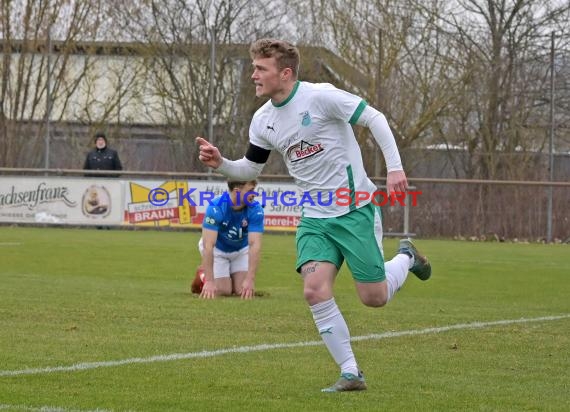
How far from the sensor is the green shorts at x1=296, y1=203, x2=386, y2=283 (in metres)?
6.40

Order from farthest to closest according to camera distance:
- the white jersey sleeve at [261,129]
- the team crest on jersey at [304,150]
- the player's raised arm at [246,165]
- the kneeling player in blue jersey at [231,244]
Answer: the kneeling player in blue jersey at [231,244], the player's raised arm at [246,165], the white jersey sleeve at [261,129], the team crest on jersey at [304,150]

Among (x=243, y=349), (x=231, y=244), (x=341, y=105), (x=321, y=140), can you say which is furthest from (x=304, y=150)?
(x=231, y=244)

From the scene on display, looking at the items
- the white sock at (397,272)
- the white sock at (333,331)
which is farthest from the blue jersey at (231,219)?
the white sock at (333,331)

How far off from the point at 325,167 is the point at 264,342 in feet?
6.33

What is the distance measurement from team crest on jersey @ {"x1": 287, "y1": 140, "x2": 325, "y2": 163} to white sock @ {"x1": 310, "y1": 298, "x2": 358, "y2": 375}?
2.55 feet

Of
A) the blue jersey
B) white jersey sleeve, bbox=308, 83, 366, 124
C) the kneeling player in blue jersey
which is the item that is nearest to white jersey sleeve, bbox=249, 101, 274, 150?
white jersey sleeve, bbox=308, 83, 366, 124

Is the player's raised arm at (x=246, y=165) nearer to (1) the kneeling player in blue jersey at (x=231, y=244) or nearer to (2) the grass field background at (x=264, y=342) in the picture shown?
(2) the grass field background at (x=264, y=342)

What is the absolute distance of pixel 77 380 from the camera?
6195mm

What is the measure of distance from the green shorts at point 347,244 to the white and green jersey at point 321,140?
54 millimetres

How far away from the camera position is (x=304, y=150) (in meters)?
6.54

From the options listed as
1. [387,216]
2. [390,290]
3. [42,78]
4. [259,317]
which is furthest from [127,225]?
[390,290]

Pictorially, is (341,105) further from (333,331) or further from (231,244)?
(231,244)

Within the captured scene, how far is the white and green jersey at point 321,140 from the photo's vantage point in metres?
6.48

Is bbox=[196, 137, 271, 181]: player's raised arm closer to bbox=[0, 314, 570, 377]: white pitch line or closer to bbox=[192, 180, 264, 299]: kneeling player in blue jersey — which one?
bbox=[0, 314, 570, 377]: white pitch line
